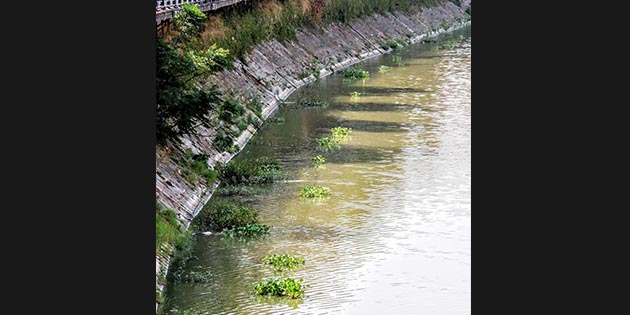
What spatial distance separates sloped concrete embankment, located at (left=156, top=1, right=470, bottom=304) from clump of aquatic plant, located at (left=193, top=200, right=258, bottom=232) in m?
0.32

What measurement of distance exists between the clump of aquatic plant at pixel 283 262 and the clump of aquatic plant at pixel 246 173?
8.52 metres

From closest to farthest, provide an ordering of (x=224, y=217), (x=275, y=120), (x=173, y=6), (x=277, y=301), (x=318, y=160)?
(x=277, y=301), (x=224, y=217), (x=318, y=160), (x=173, y=6), (x=275, y=120)

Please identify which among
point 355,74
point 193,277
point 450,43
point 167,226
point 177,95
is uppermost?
point 177,95

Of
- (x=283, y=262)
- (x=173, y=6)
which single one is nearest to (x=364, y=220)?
(x=283, y=262)

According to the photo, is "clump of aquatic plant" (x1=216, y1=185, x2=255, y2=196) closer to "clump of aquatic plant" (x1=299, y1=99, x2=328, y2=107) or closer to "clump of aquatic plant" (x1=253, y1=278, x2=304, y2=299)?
"clump of aquatic plant" (x1=253, y1=278, x2=304, y2=299)

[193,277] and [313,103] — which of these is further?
[313,103]

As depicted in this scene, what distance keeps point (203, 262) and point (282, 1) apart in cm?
4045

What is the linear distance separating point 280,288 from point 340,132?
851 inches

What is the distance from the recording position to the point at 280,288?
24891mm

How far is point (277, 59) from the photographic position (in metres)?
57.4

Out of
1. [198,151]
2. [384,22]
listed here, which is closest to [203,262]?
[198,151]

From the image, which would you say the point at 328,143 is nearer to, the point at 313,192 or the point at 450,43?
the point at 313,192

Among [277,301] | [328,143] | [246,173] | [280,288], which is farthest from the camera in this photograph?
[328,143]

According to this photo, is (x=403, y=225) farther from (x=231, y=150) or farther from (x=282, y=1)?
(x=282, y=1)
